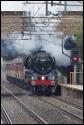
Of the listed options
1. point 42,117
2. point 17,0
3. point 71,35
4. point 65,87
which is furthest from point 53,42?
point 42,117

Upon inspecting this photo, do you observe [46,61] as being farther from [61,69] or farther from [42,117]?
[42,117]

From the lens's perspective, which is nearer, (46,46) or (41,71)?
(41,71)

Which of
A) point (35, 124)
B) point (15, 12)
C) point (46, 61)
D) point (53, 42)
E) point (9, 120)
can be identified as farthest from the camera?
point (53, 42)

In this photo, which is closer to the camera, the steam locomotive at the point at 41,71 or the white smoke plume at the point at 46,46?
the steam locomotive at the point at 41,71

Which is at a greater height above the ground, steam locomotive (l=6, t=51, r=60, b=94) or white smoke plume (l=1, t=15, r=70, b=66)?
white smoke plume (l=1, t=15, r=70, b=66)

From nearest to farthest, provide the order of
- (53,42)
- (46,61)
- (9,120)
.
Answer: (9,120) < (46,61) < (53,42)

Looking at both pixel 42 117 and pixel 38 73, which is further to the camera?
pixel 38 73

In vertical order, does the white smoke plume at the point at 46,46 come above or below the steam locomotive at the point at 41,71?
above

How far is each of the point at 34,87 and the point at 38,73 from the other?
1.02 meters

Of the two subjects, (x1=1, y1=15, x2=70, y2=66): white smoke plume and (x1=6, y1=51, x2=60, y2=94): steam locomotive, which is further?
(x1=1, y1=15, x2=70, y2=66): white smoke plume

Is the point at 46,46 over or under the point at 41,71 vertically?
over

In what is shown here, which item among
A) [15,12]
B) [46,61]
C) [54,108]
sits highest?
[15,12]

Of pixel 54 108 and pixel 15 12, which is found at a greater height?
pixel 15 12

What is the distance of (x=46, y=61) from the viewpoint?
25.1 m
